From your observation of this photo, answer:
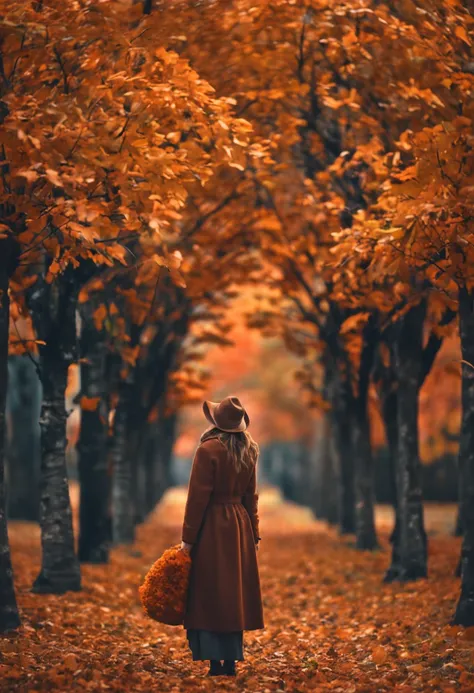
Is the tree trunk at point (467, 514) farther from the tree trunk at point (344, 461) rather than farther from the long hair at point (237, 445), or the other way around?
the tree trunk at point (344, 461)

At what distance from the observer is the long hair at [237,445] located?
7699mm

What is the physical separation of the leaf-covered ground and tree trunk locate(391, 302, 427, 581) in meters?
0.41

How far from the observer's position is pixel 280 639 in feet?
34.1

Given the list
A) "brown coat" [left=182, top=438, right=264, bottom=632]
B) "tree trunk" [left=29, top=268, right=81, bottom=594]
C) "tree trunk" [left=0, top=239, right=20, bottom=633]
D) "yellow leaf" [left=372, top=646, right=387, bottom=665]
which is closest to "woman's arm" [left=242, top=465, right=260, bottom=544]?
"brown coat" [left=182, top=438, right=264, bottom=632]

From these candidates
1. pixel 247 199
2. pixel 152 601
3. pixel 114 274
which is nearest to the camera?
pixel 152 601

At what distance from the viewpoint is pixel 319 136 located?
50.3 feet

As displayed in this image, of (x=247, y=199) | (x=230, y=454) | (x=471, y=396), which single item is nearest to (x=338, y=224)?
(x=247, y=199)

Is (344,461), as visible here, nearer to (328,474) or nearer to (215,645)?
(328,474)

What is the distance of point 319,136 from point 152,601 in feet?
30.9

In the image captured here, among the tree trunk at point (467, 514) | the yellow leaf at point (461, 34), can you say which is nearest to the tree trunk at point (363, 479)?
the tree trunk at point (467, 514)

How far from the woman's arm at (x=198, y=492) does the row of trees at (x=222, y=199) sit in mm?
1925

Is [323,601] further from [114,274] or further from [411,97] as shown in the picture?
[411,97]

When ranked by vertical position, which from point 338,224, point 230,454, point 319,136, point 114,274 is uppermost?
point 319,136

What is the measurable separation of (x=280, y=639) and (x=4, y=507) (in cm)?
322
